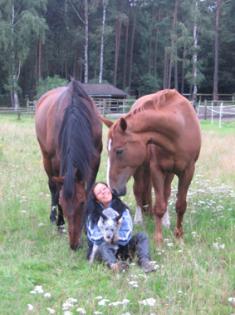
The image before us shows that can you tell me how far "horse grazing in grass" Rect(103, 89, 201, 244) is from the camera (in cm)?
541

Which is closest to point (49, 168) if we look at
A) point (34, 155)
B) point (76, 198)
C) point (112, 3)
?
point (76, 198)

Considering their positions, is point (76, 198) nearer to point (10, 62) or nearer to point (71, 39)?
point (10, 62)

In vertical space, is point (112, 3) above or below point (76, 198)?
above

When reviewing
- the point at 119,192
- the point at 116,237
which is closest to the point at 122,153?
the point at 119,192

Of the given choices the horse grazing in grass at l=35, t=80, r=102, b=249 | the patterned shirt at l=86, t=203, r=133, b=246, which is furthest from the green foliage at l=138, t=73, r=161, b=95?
the patterned shirt at l=86, t=203, r=133, b=246

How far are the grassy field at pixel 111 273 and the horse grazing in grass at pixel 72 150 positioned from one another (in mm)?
414

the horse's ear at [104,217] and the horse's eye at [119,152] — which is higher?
the horse's eye at [119,152]

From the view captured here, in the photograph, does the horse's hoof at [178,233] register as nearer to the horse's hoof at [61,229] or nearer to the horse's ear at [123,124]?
the horse's hoof at [61,229]

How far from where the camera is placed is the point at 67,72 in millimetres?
54625

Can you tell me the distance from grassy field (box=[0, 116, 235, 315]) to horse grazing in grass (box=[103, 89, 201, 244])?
0.59 m

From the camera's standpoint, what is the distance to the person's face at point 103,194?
521 centimetres

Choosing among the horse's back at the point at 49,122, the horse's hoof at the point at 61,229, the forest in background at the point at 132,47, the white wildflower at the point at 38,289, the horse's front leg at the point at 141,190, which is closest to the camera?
the white wildflower at the point at 38,289

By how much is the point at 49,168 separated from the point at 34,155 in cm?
519

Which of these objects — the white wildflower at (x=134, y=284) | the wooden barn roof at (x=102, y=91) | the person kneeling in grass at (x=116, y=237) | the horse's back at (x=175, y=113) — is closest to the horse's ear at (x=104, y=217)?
the person kneeling in grass at (x=116, y=237)
